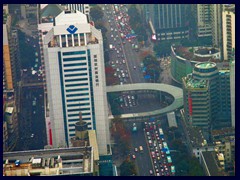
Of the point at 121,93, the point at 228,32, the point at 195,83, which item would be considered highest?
the point at 228,32

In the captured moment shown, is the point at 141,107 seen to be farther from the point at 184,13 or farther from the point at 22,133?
the point at 184,13

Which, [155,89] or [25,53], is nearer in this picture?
[155,89]

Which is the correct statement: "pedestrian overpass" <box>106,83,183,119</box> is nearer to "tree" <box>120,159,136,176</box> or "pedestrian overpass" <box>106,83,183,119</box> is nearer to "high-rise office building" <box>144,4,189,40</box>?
"tree" <box>120,159,136,176</box>

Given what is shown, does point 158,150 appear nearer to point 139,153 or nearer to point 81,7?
point 139,153

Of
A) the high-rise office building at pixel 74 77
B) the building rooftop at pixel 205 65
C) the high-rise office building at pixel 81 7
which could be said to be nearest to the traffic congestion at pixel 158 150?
the high-rise office building at pixel 74 77

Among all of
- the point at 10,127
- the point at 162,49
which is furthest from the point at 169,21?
the point at 10,127

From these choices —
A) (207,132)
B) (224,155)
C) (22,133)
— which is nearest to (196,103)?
(207,132)

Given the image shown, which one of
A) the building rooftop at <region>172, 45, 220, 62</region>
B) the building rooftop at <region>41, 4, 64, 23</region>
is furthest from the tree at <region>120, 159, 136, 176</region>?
the building rooftop at <region>41, 4, 64, 23</region>
